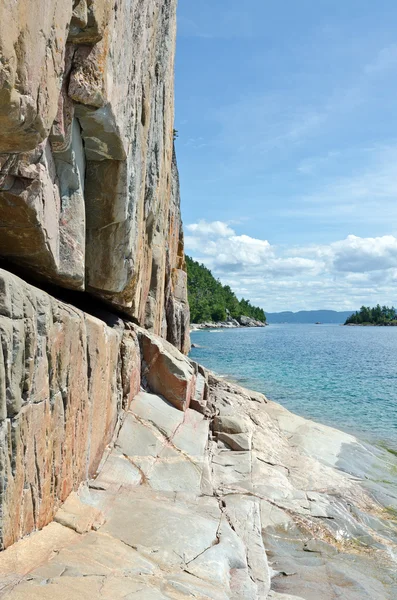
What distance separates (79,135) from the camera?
26.3ft

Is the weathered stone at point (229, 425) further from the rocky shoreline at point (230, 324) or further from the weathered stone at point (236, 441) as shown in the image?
the rocky shoreline at point (230, 324)

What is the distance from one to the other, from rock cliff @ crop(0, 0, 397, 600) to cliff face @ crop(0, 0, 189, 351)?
1.2 inches

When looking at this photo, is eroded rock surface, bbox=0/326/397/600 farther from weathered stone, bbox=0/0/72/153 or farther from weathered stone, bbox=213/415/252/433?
weathered stone, bbox=0/0/72/153

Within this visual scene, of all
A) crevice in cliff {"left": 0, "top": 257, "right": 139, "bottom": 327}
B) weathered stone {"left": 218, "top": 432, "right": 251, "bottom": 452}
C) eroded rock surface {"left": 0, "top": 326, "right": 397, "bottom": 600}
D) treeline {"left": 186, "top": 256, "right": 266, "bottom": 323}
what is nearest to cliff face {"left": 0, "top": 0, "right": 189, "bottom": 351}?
crevice in cliff {"left": 0, "top": 257, "right": 139, "bottom": 327}

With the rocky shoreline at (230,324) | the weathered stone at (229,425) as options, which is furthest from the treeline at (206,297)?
the weathered stone at (229,425)

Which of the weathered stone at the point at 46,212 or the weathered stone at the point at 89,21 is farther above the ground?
the weathered stone at the point at 89,21

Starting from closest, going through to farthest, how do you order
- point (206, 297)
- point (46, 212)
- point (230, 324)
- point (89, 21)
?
point (89, 21) < point (46, 212) < point (206, 297) < point (230, 324)

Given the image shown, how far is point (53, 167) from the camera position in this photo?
7332mm

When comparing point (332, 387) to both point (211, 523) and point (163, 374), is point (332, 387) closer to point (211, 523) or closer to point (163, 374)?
point (163, 374)

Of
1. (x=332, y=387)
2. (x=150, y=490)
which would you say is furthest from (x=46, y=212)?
(x=332, y=387)

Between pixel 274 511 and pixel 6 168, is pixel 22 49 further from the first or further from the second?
pixel 274 511

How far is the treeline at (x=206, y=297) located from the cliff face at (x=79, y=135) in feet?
395

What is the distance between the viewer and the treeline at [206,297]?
464 feet

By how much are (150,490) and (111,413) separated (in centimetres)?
189
